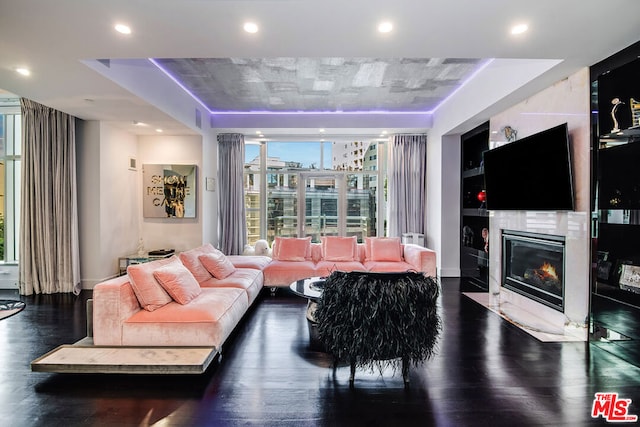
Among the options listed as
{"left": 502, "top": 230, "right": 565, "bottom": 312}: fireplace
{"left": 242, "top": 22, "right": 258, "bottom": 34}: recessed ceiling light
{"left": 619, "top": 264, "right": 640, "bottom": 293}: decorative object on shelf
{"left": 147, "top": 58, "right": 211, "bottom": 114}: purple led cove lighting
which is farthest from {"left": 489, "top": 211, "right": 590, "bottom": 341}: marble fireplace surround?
{"left": 147, "top": 58, "right": 211, "bottom": 114}: purple led cove lighting

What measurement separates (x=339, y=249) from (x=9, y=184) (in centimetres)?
562

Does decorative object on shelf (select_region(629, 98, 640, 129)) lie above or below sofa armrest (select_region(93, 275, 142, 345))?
above

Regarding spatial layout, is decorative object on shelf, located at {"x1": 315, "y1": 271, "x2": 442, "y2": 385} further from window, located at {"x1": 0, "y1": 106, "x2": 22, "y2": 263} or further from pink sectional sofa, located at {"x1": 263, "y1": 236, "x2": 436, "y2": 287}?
window, located at {"x1": 0, "y1": 106, "x2": 22, "y2": 263}

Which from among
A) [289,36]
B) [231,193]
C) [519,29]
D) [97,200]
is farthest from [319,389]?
[231,193]

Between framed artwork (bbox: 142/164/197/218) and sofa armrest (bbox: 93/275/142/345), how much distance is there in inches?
139

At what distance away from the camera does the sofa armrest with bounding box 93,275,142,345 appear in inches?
106

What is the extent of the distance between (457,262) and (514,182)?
2417mm

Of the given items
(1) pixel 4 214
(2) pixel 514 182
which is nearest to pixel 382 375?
(2) pixel 514 182

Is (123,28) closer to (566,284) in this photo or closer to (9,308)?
(9,308)

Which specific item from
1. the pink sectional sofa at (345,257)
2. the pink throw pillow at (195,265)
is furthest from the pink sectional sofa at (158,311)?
the pink sectional sofa at (345,257)

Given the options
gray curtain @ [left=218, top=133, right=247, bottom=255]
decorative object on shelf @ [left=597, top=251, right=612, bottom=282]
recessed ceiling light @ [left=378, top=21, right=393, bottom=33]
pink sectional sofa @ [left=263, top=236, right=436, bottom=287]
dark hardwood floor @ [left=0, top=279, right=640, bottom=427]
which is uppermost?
recessed ceiling light @ [left=378, top=21, right=393, bottom=33]

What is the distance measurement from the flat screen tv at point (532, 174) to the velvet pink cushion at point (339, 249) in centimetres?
217

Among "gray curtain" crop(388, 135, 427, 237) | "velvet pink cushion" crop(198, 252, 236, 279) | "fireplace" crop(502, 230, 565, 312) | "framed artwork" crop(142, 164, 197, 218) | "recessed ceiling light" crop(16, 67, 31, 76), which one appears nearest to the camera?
"recessed ceiling light" crop(16, 67, 31, 76)

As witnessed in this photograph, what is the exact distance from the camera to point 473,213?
18.4ft
